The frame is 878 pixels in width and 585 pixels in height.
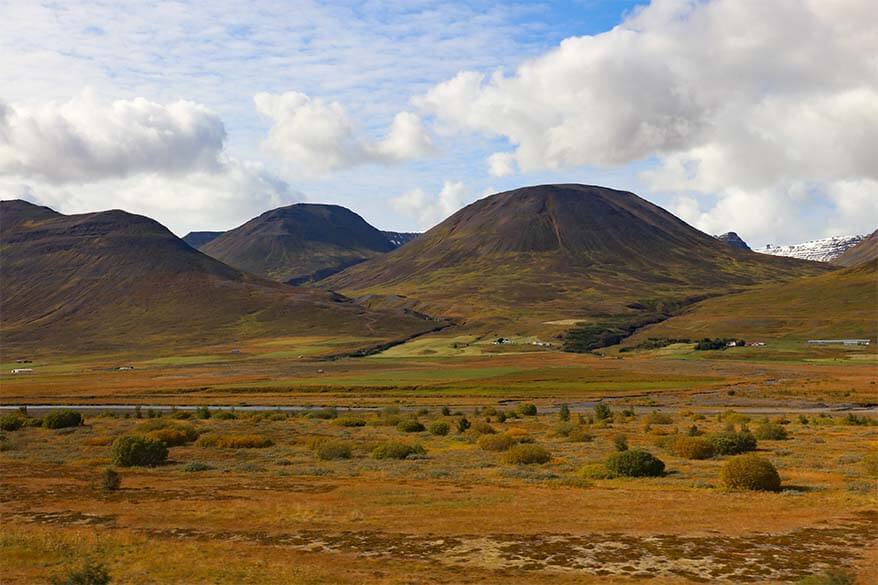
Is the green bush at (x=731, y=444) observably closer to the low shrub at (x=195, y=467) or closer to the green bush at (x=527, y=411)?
the low shrub at (x=195, y=467)

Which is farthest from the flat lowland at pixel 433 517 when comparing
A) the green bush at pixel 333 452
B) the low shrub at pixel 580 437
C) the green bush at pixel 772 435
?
the low shrub at pixel 580 437

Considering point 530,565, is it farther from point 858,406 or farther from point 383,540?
point 858,406

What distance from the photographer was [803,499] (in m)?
30.6

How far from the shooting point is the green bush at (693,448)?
44562mm

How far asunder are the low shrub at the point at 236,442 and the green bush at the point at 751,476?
33052 millimetres

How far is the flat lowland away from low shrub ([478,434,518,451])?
15cm

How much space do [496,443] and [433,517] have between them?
2226 centimetres

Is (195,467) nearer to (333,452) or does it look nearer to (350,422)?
(333,452)

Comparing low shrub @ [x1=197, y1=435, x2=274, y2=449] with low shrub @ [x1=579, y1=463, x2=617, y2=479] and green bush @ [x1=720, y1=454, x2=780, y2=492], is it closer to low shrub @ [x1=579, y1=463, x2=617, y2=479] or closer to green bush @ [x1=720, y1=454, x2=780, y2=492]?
low shrub @ [x1=579, y1=463, x2=617, y2=479]

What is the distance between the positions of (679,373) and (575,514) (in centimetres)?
11407

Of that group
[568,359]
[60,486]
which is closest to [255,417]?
[60,486]

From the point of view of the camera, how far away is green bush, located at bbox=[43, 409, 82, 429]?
2687 inches

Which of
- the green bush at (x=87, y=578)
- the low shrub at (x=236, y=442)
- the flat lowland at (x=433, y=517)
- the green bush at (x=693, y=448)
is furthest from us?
the low shrub at (x=236, y=442)

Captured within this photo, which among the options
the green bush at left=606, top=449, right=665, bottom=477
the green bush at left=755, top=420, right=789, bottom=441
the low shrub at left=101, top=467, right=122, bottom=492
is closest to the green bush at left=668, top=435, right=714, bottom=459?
the green bush at left=606, top=449, right=665, bottom=477
